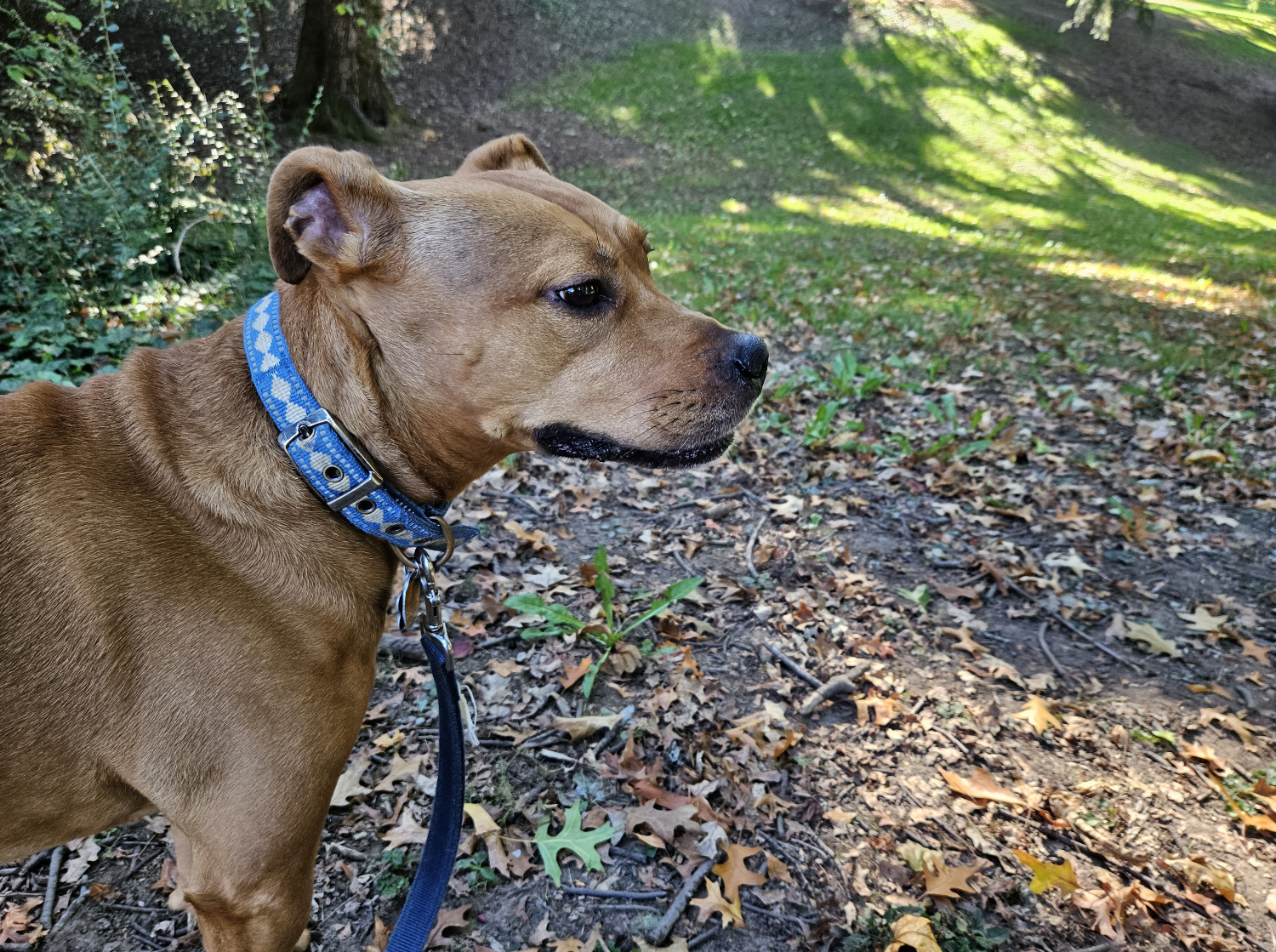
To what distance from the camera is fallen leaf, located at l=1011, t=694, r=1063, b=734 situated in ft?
11.6

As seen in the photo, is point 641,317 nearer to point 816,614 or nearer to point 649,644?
point 649,644

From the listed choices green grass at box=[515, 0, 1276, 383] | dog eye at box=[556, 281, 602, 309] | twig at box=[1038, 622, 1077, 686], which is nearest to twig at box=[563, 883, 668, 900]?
dog eye at box=[556, 281, 602, 309]

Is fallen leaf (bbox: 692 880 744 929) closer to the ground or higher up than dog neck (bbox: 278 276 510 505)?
closer to the ground

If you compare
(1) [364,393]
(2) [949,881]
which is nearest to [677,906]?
(2) [949,881]

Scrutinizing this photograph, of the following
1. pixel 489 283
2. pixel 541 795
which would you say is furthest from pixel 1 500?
pixel 541 795

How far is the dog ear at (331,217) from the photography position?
2260mm

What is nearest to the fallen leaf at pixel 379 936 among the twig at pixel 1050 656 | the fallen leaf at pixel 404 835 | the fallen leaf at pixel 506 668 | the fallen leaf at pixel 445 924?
the fallen leaf at pixel 445 924

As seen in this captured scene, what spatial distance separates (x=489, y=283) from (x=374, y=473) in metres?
0.75

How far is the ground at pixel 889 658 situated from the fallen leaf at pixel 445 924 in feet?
0.05

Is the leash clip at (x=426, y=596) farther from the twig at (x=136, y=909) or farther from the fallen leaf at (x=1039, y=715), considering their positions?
the fallen leaf at (x=1039, y=715)

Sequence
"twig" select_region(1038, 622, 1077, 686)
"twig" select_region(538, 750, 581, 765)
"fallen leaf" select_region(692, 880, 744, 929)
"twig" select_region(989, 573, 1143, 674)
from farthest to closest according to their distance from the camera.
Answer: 1. "twig" select_region(989, 573, 1143, 674)
2. "twig" select_region(1038, 622, 1077, 686)
3. "twig" select_region(538, 750, 581, 765)
4. "fallen leaf" select_region(692, 880, 744, 929)

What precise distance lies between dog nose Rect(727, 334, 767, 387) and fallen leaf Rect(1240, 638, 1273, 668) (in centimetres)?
340

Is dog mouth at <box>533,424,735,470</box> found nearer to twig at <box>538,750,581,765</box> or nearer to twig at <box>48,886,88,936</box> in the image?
twig at <box>538,750,581,765</box>

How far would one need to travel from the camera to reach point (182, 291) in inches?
230
